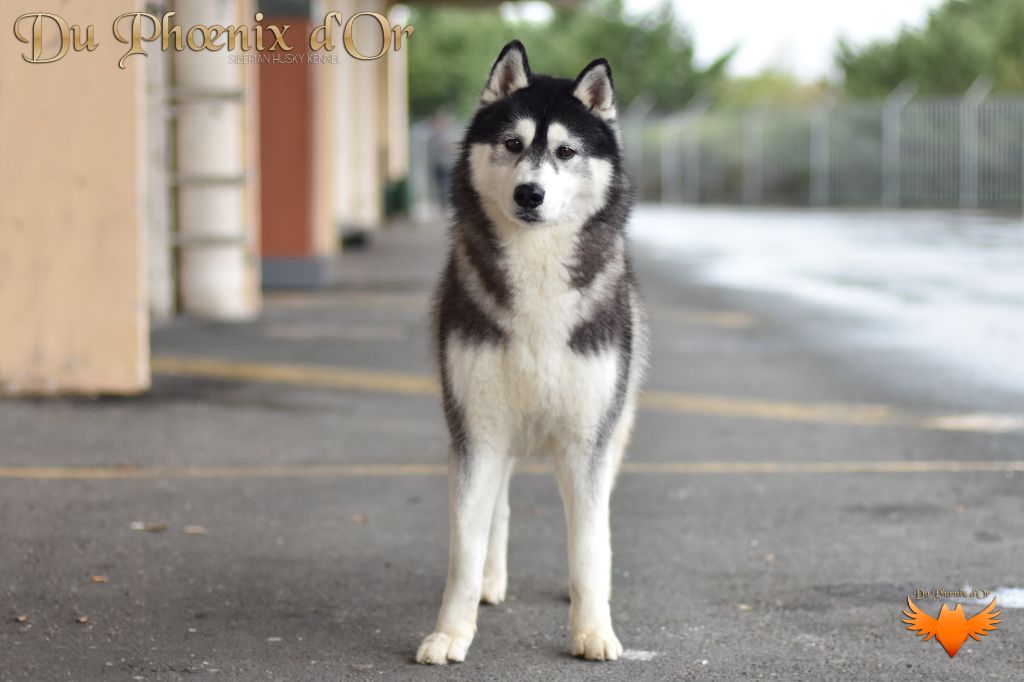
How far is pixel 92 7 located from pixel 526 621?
16.9ft

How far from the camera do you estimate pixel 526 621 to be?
506 cm

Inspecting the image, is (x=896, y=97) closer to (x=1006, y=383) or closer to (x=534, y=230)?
(x=1006, y=383)

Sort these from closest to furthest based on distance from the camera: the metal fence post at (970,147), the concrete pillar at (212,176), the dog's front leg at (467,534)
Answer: the dog's front leg at (467,534) → the concrete pillar at (212,176) → the metal fence post at (970,147)

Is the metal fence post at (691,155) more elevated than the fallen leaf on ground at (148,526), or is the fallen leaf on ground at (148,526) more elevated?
the metal fence post at (691,155)

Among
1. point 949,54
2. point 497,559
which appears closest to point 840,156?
point 949,54

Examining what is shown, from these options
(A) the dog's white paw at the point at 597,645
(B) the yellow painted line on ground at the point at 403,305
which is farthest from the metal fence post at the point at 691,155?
(A) the dog's white paw at the point at 597,645

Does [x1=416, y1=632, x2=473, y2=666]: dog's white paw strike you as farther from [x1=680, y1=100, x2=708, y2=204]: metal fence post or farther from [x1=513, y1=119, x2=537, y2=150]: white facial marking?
[x1=680, y1=100, x2=708, y2=204]: metal fence post

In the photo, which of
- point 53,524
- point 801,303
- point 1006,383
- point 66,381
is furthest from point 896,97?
point 53,524

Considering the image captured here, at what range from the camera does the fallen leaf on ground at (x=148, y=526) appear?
6234 mm

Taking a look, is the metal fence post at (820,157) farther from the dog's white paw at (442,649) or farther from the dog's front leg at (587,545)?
the dog's white paw at (442,649)

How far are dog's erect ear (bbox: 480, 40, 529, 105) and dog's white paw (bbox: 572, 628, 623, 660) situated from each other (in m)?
1.66

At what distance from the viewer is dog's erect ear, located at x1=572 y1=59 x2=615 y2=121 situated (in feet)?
15.5

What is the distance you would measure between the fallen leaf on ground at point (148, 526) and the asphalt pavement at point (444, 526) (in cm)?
4

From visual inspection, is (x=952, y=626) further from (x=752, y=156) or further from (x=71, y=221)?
(x=752, y=156)
